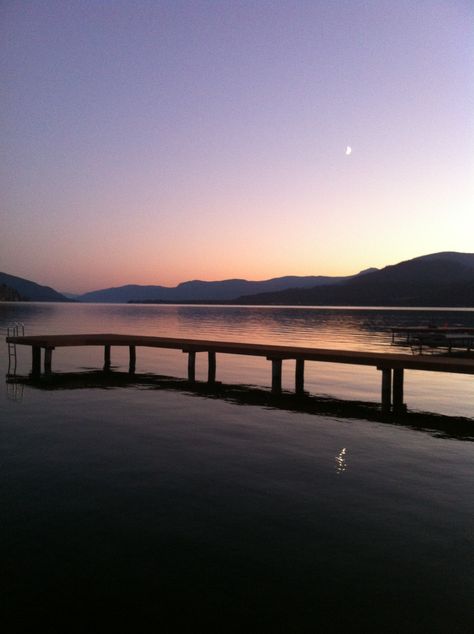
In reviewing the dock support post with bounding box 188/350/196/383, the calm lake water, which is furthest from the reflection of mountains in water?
the calm lake water

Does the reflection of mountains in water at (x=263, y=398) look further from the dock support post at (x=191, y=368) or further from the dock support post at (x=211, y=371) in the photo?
the dock support post at (x=211, y=371)

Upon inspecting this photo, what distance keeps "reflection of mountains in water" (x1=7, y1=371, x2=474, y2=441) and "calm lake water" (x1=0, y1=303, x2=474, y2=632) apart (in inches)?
52.7

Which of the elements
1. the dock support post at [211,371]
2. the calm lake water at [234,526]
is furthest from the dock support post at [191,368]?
the calm lake water at [234,526]

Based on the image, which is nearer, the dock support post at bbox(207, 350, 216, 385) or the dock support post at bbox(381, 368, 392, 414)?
the dock support post at bbox(381, 368, 392, 414)

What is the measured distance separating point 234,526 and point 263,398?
42.3 ft

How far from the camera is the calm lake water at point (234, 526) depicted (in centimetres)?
602

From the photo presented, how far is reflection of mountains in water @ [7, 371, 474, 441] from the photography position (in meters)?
16.5

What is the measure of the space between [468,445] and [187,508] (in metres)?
8.28

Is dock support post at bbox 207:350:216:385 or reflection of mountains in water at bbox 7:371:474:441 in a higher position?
dock support post at bbox 207:350:216:385

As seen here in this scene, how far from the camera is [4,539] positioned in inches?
298

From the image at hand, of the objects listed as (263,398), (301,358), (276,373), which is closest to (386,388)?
(301,358)

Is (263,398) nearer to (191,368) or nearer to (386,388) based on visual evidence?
(386,388)

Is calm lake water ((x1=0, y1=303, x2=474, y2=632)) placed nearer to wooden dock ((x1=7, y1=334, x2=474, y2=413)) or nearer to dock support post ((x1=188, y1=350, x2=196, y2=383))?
wooden dock ((x1=7, y1=334, x2=474, y2=413))

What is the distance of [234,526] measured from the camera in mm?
8227
